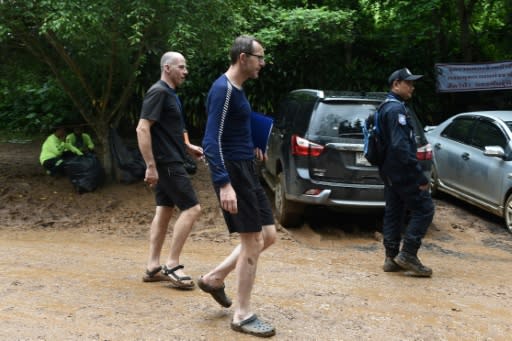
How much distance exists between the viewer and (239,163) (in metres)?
4.16

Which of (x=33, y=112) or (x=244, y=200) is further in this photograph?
(x=33, y=112)

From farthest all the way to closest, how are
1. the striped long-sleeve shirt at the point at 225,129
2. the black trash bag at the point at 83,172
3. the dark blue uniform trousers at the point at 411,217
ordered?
the black trash bag at the point at 83,172 → the dark blue uniform trousers at the point at 411,217 → the striped long-sleeve shirt at the point at 225,129

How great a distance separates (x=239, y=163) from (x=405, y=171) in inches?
85.1

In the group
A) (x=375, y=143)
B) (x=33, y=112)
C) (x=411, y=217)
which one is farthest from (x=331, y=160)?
(x=33, y=112)

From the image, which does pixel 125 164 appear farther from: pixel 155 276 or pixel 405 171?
pixel 405 171

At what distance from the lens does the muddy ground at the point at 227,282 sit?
4422 mm

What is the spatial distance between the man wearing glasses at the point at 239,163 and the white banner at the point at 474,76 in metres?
10.3

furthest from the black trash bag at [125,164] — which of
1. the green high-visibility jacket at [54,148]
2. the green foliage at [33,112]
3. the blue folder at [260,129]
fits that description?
the blue folder at [260,129]

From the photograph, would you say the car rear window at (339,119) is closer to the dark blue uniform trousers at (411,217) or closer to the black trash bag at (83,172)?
the dark blue uniform trousers at (411,217)

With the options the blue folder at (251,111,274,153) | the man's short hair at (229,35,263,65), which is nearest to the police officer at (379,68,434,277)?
the blue folder at (251,111,274,153)

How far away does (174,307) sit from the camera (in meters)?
4.76

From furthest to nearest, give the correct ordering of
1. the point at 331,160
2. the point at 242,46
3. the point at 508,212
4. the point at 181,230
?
the point at 508,212, the point at 331,160, the point at 181,230, the point at 242,46

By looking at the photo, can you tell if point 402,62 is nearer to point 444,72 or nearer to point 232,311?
point 444,72

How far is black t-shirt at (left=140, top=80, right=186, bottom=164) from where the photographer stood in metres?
5.12
